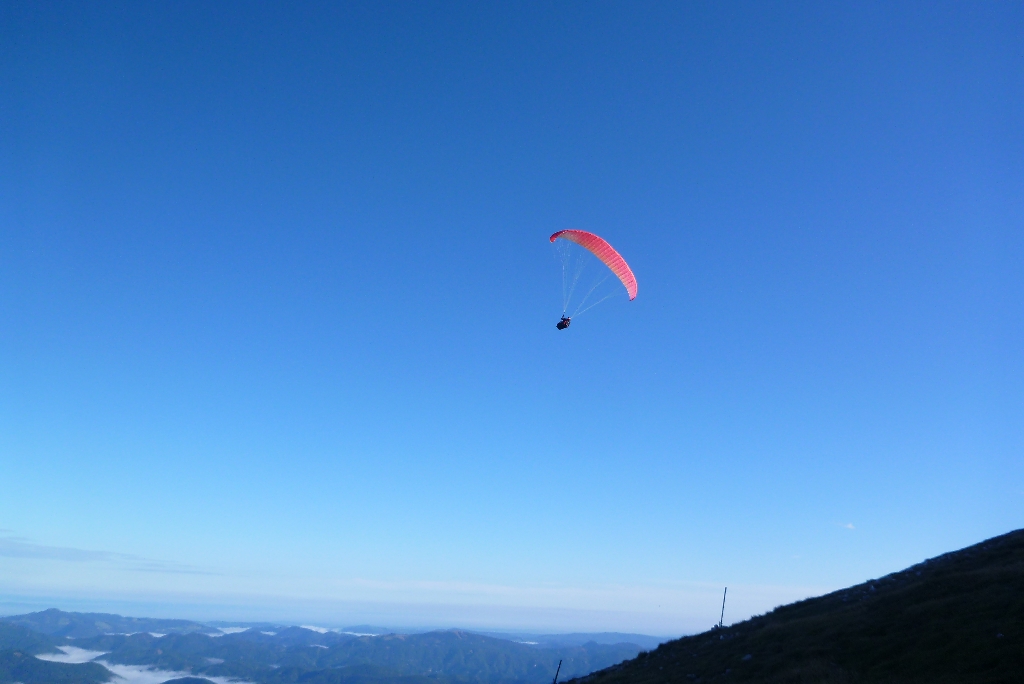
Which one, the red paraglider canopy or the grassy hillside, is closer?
the grassy hillside

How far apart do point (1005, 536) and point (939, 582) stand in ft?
51.3

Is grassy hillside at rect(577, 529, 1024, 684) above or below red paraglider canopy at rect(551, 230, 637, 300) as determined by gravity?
below

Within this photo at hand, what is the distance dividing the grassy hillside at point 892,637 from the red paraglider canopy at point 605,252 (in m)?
26.3

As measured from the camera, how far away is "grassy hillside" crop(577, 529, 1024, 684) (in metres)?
20.2

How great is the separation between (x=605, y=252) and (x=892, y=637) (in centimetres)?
3153

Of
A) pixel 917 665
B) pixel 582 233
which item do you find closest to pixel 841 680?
pixel 917 665

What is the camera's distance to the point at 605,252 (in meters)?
46.2

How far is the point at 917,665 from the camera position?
69.0 ft

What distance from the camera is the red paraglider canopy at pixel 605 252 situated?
4557 centimetres

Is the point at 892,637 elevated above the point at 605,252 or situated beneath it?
situated beneath

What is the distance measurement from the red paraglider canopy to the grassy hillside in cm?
2631

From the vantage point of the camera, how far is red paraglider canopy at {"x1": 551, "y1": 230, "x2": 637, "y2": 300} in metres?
45.6

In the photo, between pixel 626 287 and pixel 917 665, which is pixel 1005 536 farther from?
pixel 626 287

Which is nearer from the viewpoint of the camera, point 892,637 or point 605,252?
point 892,637
